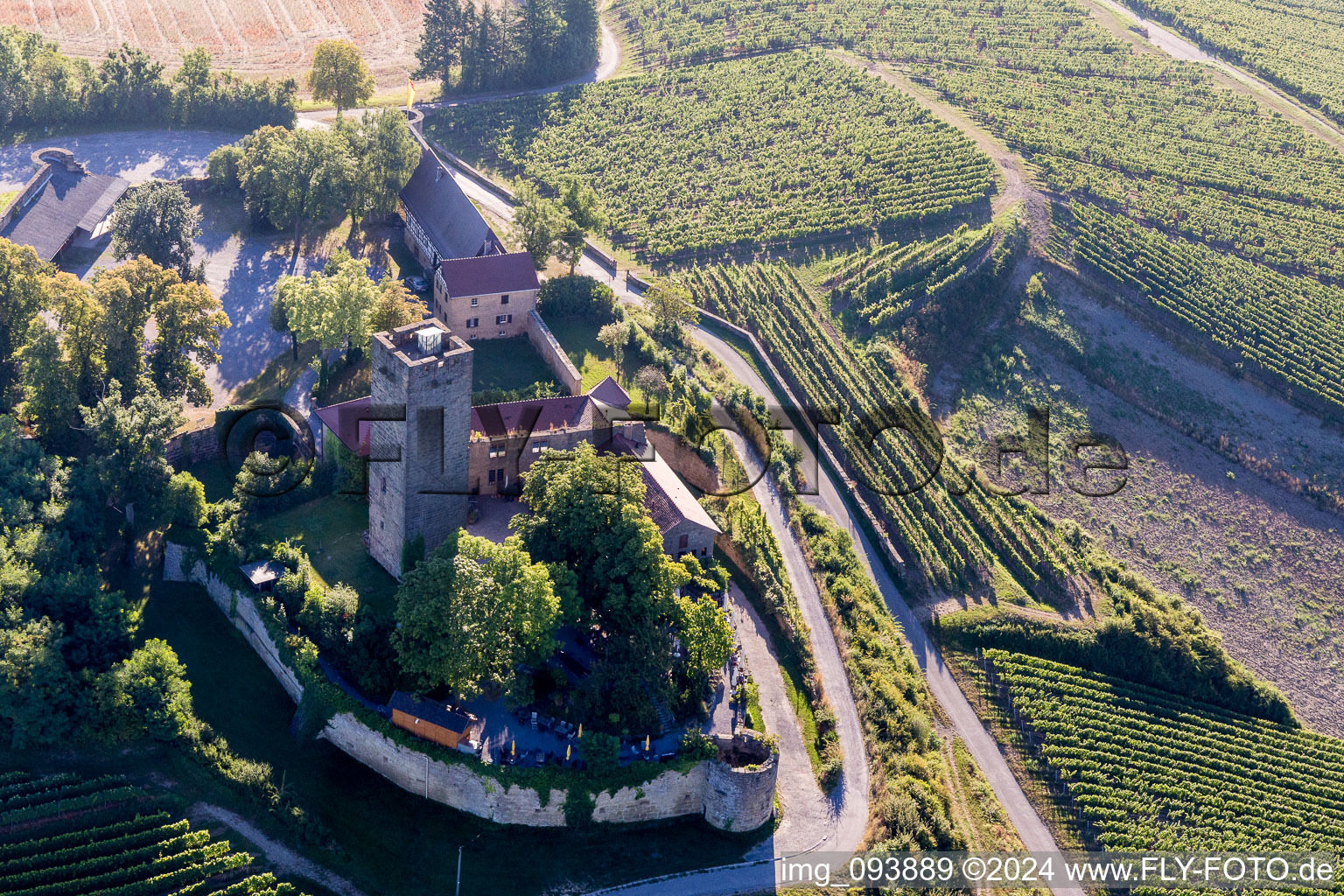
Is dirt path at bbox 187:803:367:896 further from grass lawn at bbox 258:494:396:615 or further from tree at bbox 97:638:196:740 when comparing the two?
grass lawn at bbox 258:494:396:615

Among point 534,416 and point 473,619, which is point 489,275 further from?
point 473,619

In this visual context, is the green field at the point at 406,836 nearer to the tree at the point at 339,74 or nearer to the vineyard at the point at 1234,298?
the tree at the point at 339,74

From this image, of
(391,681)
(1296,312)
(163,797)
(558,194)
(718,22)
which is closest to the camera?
(163,797)

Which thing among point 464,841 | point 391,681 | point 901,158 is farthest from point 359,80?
point 464,841

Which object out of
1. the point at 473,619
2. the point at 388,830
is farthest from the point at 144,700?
the point at 473,619

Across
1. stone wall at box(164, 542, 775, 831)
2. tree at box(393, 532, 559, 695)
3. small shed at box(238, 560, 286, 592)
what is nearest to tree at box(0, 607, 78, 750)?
small shed at box(238, 560, 286, 592)

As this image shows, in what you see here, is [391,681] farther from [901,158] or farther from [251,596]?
[901,158]
